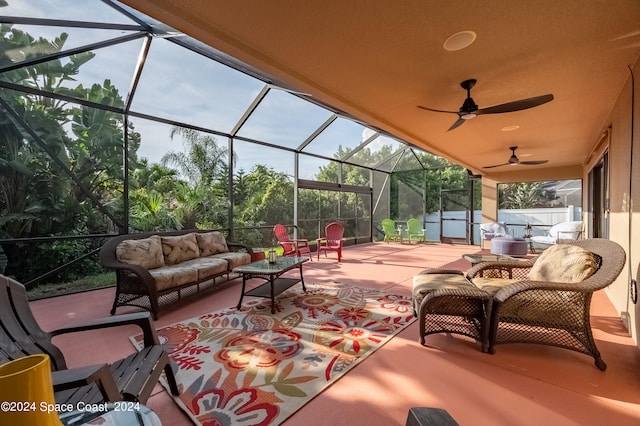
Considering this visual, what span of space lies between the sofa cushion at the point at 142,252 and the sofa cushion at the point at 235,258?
2.88 feet

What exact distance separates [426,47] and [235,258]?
378cm

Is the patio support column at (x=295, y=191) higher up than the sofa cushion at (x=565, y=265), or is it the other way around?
the patio support column at (x=295, y=191)

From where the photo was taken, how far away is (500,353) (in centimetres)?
232

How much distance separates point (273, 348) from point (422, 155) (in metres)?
9.37

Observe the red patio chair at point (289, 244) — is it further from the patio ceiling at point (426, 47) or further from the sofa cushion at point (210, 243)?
the patio ceiling at point (426, 47)

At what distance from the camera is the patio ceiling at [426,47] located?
70.2 inches

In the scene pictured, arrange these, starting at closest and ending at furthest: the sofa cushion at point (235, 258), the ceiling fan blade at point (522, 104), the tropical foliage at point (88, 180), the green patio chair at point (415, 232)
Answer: the ceiling fan blade at point (522, 104), the tropical foliage at point (88, 180), the sofa cushion at point (235, 258), the green patio chair at point (415, 232)

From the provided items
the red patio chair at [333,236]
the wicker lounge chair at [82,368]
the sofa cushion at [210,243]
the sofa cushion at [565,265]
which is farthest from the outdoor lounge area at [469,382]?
the red patio chair at [333,236]

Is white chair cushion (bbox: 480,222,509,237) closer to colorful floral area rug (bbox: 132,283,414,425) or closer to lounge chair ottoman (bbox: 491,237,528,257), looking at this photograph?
lounge chair ottoman (bbox: 491,237,528,257)

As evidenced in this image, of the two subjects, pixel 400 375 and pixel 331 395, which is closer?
pixel 331 395

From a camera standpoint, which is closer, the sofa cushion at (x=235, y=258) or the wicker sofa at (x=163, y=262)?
the wicker sofa at (x=163, y=262)

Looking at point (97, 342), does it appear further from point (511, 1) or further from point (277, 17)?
point (511, 1)

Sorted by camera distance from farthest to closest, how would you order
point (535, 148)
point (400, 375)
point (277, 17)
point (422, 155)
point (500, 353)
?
point (422, 155) → point (535, 148) → point (500, 353) → point (400, 375) → point (277, 17)

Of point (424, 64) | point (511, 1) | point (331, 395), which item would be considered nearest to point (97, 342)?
point (331, 395)
